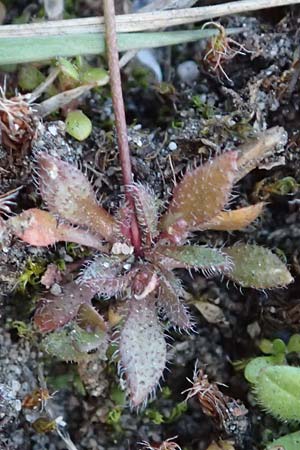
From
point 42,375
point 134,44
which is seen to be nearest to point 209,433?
point 42,375

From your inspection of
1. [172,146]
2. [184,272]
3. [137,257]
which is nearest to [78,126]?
[172,146]

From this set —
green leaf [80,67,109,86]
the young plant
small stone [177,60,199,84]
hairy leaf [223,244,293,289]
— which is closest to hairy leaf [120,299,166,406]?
the young plant

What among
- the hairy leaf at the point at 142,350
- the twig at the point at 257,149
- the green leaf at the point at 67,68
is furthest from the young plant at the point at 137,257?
the green leaf at the point at 67,68

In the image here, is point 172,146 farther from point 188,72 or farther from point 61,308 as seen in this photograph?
point 61,308

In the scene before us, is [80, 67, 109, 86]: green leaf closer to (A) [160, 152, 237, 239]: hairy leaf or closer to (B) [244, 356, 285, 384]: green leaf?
(A) [160, 152, 237, 239]: hairy leaf

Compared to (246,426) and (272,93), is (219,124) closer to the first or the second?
(272,93)

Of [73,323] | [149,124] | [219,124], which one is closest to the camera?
[73,323]

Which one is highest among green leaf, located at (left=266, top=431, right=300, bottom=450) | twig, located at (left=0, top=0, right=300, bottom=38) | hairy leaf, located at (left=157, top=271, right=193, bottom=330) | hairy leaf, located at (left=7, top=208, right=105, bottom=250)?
twig, located at (left=0, top=0, right=300, bottom=38)
